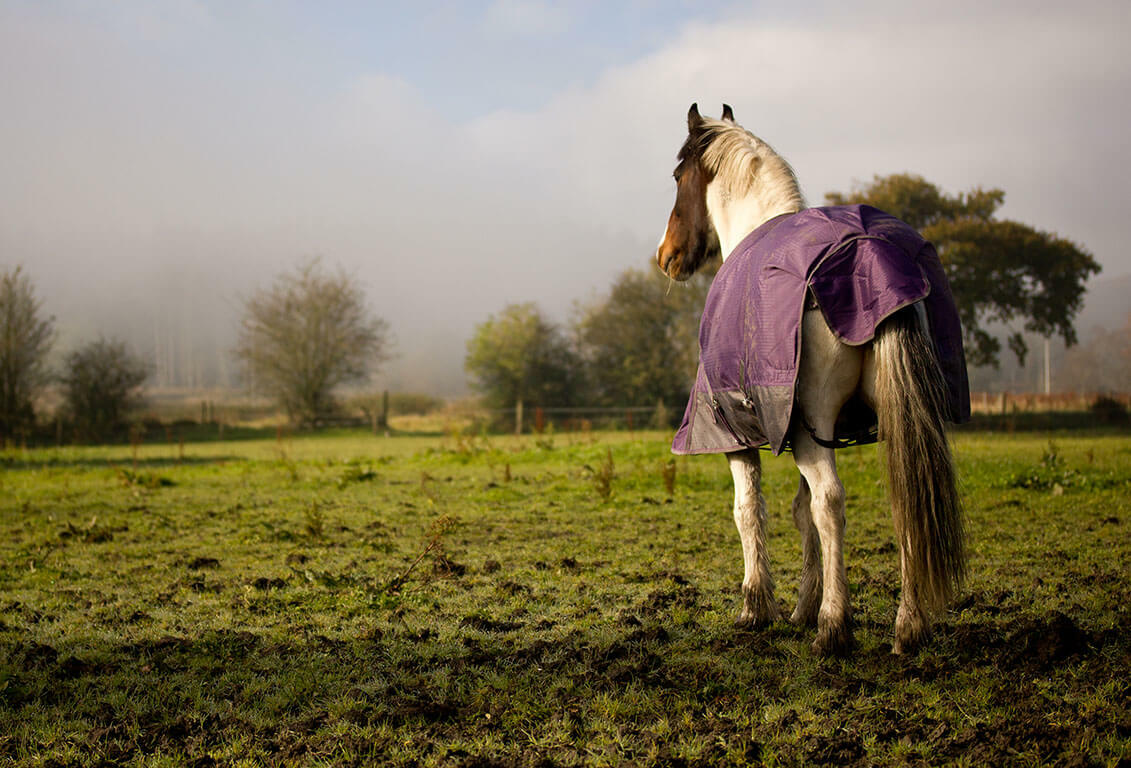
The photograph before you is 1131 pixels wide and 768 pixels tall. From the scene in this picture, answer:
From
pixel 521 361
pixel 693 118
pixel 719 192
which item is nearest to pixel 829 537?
pixel 719 192

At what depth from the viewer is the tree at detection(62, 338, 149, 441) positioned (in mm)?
27188

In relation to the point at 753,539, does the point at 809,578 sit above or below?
below

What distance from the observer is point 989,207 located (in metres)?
23.5

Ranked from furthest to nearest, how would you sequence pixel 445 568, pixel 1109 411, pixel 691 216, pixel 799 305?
pixel 1109 411 → pixel 445 568 → pixel 691 216 → pixel 799 305

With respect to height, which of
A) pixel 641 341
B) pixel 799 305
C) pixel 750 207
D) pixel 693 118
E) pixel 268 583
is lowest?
pixel 268 583

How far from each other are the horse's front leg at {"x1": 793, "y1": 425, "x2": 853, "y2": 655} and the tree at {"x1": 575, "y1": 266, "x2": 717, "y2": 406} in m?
26.1

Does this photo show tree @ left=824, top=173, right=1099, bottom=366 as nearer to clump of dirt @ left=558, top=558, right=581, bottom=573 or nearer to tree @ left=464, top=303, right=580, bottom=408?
tree @ left=464, top=303, right=580, bottom=408

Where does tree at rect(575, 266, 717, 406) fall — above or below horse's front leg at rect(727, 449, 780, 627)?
above

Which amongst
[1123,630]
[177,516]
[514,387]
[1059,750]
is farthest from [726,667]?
[514,387]

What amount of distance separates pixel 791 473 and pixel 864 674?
769cm

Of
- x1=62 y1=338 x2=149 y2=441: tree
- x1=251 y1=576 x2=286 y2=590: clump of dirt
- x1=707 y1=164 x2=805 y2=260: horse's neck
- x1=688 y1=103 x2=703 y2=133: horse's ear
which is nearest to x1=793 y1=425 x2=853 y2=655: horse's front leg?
x1=707 y1=164 x2=805 y2=260: horse's neck

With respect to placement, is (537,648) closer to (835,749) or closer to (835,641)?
(835,641)

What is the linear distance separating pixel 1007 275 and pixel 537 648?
23.8 metres

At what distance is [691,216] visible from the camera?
4320 millimetres
